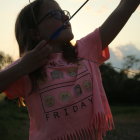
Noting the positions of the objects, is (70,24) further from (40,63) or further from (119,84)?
(119,84)

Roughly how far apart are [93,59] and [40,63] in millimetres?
277

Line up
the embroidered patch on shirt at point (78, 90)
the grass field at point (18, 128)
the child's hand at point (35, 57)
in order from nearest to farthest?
the child's hand at point (35, 57)
the embroidered patch on shirt at point (78, 90)
the grass field at point (18, 128)

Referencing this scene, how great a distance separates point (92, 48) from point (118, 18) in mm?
180

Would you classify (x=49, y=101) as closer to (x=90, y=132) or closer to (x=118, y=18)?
(x=90, y=132)

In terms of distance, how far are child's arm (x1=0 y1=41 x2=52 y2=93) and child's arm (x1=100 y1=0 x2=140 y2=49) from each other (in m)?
0.32

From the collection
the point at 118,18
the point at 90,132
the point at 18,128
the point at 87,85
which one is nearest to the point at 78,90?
the point at 87,85

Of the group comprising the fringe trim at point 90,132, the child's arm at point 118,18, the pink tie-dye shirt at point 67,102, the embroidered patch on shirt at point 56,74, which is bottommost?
the fringe trim at point 90,132

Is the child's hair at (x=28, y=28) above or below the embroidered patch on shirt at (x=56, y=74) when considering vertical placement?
above

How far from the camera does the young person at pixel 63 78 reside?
2133 millimetres

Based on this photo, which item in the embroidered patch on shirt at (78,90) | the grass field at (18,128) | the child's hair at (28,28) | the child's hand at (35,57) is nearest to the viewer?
the child's hand at (35,57)

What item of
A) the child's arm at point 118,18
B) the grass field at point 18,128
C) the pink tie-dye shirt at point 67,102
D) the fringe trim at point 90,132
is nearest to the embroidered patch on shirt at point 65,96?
the pink tie-dye shirt at point 67,102

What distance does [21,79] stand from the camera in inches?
86.2

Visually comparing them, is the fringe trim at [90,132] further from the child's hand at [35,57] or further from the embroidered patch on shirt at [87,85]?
the child's hand at [35,57]

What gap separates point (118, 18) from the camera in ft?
7.25
